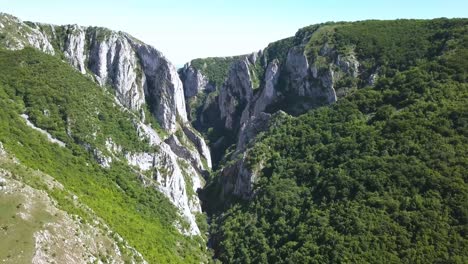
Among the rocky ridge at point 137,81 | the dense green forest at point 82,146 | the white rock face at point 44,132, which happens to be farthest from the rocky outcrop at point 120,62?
the white rock face at point 44,132

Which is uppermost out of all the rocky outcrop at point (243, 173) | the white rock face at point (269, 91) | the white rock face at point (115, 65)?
the white rock face at point (115, 65)

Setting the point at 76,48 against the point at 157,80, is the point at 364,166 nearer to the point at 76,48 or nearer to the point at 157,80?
the point at 157,80

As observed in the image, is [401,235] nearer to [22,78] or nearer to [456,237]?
[456,237]

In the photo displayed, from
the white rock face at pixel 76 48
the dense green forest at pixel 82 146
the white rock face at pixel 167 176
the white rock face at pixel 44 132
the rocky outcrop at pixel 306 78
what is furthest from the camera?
the white rock face at pixel 76 48

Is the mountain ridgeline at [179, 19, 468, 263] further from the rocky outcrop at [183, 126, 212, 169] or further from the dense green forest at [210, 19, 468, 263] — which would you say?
the rocky outcrop at [183, 126, 212, 169]

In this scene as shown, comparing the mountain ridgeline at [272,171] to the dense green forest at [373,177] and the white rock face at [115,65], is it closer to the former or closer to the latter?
the dense green forest at [373,177]

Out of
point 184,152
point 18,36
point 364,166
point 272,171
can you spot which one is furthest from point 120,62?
point 364,166

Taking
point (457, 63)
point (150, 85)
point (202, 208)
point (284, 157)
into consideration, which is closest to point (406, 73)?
point (457, 63)
